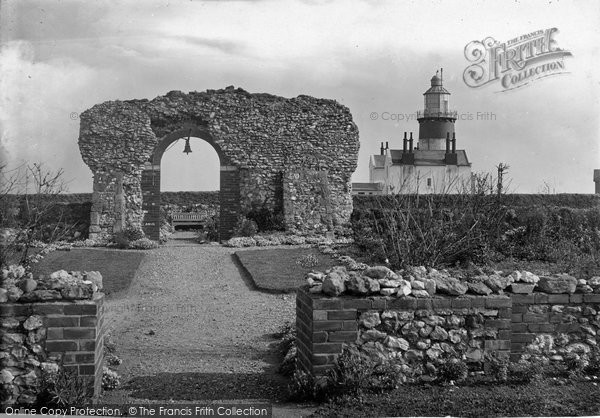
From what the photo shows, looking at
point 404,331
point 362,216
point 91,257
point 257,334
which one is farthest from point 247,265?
point 404,331

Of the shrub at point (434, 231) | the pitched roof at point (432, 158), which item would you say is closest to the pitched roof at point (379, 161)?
the pitched roof at point (432, 158)

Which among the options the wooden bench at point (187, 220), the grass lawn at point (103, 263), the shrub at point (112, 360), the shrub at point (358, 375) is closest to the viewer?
the shrub at point (358, 375)

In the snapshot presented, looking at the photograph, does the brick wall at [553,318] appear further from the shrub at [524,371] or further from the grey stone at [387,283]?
the grey stone at [387,283]

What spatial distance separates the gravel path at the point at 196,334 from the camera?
6051mm

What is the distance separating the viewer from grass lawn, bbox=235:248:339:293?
12.2 metres

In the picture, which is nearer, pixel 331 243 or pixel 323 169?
pixel 331 243

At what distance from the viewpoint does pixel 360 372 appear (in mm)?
5301

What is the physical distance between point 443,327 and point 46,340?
3.30 m

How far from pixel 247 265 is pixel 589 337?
30.2 feet

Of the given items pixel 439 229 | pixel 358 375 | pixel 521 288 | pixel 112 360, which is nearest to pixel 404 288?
pixel 358 375

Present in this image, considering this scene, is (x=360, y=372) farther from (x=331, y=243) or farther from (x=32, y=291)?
(x=331, y=243)

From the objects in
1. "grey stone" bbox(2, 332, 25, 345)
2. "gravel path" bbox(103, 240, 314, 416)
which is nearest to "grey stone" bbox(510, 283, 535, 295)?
"gravel path" bbox(103, 240, 314, 416)

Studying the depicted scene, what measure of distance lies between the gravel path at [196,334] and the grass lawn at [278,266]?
11.1 inches

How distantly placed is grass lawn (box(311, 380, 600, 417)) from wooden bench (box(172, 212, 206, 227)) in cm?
2308
